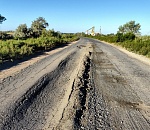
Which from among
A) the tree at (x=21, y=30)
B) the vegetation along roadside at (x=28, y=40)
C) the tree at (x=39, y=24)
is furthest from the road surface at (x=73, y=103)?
the tree at (x=39, y=24)

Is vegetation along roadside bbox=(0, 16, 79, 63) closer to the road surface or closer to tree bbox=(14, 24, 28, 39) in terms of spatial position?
tree bbox=(14, 24, 28, 39)

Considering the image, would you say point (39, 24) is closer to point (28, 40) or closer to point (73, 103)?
Result: point (28, 40)

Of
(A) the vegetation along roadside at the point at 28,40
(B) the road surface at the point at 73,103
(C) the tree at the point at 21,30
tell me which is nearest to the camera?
(B) the road surface at the point at 73,103

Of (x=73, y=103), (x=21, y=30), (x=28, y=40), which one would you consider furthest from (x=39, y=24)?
(x=73, y=103)

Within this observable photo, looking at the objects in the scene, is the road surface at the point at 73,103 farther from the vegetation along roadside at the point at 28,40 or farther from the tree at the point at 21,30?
the tree at the point at 21,30

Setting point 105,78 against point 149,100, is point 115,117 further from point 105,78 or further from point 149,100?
point 105,78

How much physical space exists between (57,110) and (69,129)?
1264mm

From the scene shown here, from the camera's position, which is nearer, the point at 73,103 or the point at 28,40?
the point at 73,103

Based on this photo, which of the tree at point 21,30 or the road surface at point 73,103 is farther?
the tree at point 21,30

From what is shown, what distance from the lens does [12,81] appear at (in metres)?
9.27

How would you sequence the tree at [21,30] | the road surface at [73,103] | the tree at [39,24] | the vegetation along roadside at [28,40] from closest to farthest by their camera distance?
the road surface at [73,103] → the vegetation along roadside at [28,40] → the tree at [21,30] → the tree at [39,24]

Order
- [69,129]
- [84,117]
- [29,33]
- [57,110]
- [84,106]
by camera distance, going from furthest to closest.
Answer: [29,33] → [84,106] → [57,110] → [84,117] → [69,129]

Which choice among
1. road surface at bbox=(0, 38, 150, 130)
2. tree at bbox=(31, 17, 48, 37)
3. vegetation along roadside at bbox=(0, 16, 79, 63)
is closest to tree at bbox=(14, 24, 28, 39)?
vegetation along roadside at bbox=(0, 16, 79, 63)

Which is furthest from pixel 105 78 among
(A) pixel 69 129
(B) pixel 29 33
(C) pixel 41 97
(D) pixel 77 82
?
(B) pixel 29 33
